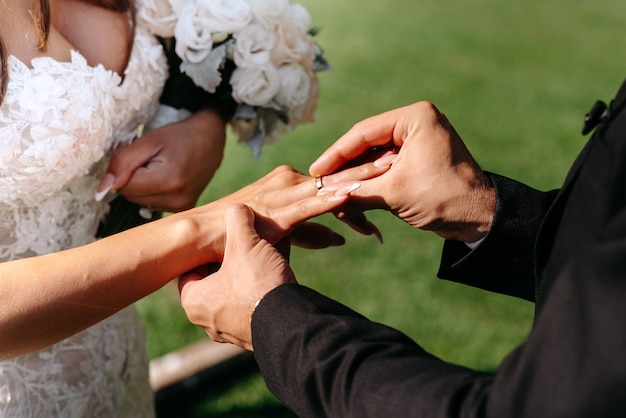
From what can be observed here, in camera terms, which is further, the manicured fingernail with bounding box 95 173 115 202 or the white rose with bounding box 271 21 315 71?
the white rose with bounding box 271 21 315 71

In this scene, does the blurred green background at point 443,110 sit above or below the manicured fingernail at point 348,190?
below

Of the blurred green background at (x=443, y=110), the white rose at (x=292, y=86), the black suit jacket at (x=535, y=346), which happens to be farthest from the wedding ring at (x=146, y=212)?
the blurred green background at (x=443, y=110)

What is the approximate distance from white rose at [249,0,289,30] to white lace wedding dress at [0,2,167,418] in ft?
1.10

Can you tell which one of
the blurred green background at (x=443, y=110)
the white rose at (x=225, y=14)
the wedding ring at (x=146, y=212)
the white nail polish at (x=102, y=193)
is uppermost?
the white rose at (x=225, y=14)

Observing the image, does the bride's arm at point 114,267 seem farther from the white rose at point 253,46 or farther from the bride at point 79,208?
the white rose at point 253,46

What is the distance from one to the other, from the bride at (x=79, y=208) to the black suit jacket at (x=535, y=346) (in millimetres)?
491

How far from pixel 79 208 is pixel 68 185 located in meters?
0.10

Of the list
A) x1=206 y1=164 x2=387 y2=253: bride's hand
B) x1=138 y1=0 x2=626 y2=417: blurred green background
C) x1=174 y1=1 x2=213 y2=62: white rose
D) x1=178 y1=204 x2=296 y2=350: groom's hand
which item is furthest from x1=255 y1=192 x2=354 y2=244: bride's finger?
x1=138 y1=0 x2=626 y2=417: blurred green background

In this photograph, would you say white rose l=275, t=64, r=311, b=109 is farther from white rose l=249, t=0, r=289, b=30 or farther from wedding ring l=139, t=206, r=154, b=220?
wedding ring l=139, t=206, r=154, b=220

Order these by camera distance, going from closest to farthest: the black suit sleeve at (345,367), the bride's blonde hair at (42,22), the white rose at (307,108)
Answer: the black suit sleeve at (345,367), the bride's blonde hair at (42,22), the white rose at (307,108)

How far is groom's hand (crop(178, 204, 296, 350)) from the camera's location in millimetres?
1657

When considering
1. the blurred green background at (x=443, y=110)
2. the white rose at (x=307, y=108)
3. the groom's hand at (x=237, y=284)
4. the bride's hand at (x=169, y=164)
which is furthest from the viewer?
the blurred green background at (x=443, y=110)

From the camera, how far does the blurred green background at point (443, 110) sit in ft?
14.2

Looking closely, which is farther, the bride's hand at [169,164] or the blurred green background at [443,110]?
the blurred green background at [443,110]
